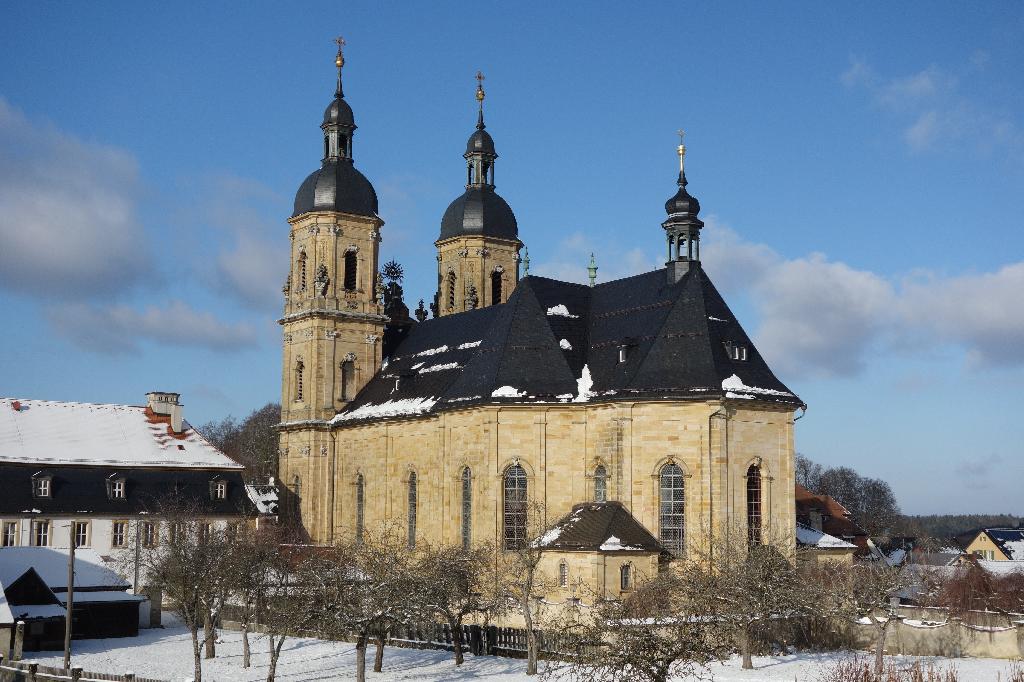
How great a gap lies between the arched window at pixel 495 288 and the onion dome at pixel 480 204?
7.96ft

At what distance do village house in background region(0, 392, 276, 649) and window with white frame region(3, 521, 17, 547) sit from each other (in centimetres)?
5

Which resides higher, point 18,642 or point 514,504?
point 514,504

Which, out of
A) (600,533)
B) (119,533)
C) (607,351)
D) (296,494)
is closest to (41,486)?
(119,533)

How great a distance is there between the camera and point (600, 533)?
44750 mm

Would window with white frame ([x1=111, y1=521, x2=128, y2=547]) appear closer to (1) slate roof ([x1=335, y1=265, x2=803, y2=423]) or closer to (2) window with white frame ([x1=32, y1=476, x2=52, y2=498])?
(2) window with white frame ([x1=32, y1=476, x2=52, y2=498])

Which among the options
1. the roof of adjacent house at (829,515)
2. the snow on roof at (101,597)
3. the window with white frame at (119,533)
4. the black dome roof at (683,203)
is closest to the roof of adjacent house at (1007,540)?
the roof of adjacent house at (829,515)

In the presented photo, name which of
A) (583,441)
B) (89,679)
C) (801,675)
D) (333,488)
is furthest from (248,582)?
(333,488)

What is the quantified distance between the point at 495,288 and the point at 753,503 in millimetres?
30039

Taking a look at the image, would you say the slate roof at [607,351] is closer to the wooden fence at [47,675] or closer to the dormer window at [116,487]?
the dormer window at [116,487]

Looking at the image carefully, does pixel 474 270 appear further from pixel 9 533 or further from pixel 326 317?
pixel 9 533

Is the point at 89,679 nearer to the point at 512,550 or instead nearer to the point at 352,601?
the point at 352,601

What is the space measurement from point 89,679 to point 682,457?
77.5 feet

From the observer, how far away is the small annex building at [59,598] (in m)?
43.6

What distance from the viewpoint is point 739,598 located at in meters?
37.3
